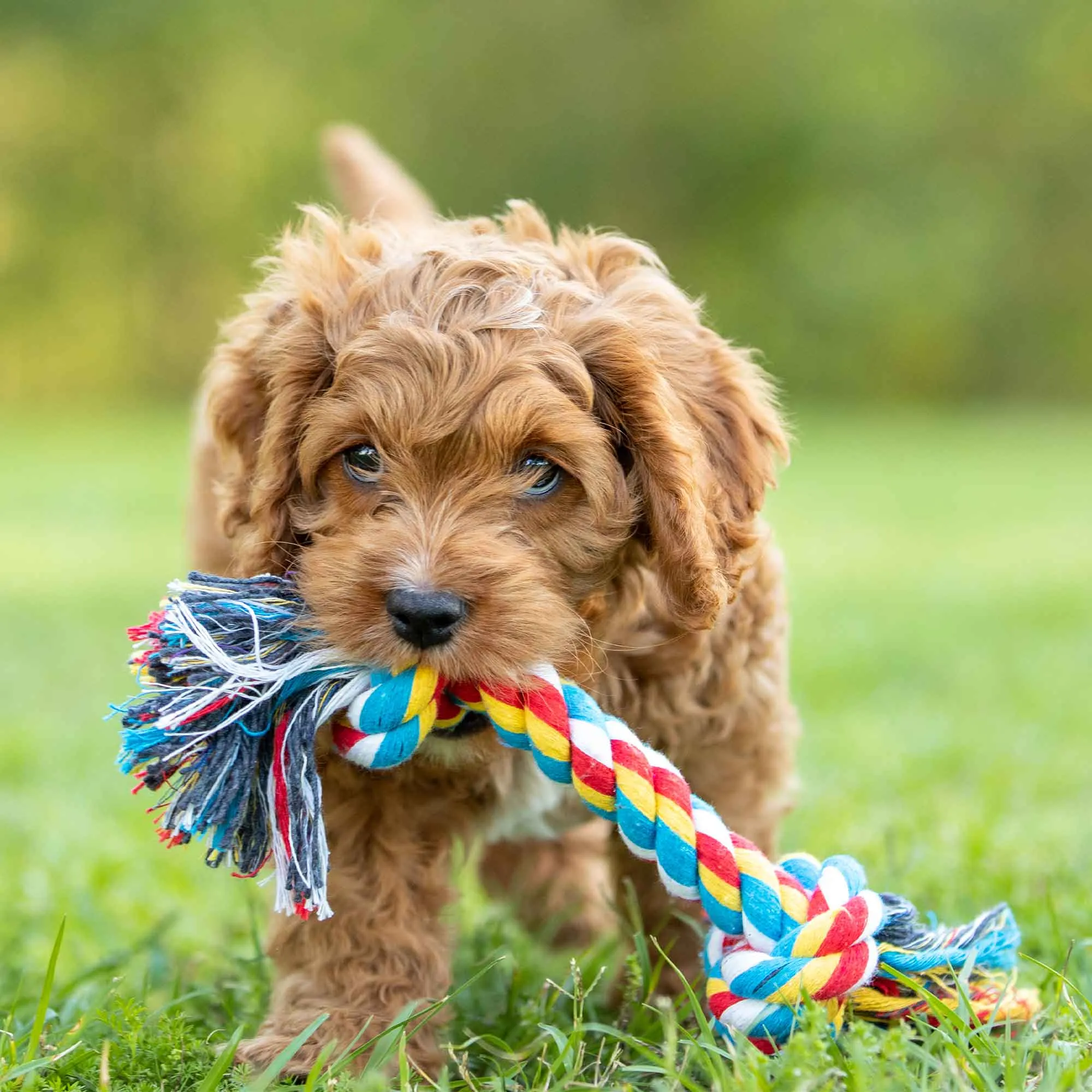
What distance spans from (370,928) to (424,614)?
2.51 ft

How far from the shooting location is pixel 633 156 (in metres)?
32.0

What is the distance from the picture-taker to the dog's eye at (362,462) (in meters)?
3.01

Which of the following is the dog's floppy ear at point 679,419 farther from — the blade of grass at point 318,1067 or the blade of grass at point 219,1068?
the blade of grass at point 219,1068

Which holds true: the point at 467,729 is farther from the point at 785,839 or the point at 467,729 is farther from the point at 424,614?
the point at 785,839

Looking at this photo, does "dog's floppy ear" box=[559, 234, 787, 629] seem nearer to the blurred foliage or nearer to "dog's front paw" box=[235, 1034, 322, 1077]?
"dog's front paw" box=[235, 1034, 322, 1077]

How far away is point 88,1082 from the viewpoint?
8.70ft

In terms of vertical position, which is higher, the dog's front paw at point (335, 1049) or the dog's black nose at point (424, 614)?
the dog's black nose at point (424, 614)

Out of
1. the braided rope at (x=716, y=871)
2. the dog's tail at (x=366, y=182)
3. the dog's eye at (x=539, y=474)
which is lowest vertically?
the braided rope at (x=716, y=871)

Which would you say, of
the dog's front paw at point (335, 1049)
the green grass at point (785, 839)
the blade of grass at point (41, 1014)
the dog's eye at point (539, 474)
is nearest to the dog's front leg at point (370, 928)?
the dog's front paw at point (335, 1049)

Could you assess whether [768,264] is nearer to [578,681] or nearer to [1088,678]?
[1088,678]

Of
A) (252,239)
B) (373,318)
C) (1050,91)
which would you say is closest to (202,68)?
(252,239)

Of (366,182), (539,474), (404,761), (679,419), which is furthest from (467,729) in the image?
(366,182)

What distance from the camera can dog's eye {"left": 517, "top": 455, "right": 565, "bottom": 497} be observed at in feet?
9.69

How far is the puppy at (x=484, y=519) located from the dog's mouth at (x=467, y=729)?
0.01 metres
